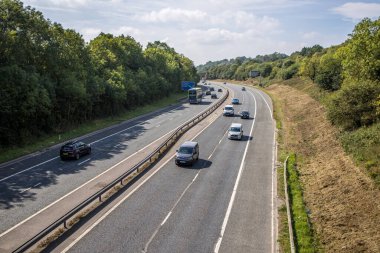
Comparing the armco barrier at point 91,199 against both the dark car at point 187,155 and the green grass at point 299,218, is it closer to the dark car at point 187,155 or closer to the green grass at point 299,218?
the dark car at point 187,155

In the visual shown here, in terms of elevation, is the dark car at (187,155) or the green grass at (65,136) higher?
the dark car at (187,155)

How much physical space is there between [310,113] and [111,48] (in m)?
43.6

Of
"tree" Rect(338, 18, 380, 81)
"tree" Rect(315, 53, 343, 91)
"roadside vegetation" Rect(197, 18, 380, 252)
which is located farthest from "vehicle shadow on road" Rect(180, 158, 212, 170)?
"tree" Rect(315, 53, 343, 91)

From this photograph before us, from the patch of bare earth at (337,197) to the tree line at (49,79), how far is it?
2936 cm

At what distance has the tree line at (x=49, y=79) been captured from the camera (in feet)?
124

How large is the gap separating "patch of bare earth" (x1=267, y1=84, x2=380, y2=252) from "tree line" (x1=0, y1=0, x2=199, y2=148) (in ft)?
96.3

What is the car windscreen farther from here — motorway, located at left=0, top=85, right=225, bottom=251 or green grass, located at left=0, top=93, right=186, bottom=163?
green grass, located at left=0, top=93, right=186, bottom=163

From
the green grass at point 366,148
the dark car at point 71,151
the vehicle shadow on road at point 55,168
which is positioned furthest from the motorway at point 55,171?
the green grass at point 366,148

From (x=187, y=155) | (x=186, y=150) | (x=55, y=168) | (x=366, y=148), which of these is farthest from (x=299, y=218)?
(x=55, y=168)

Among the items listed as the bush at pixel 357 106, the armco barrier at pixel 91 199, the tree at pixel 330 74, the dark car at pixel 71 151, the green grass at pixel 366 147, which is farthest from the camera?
the tree at pixel 330 74

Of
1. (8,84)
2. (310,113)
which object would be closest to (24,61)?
(8,84)

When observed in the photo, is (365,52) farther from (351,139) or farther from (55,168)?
(55,168)

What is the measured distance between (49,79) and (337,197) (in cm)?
3772

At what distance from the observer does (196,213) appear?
69.9 feet
